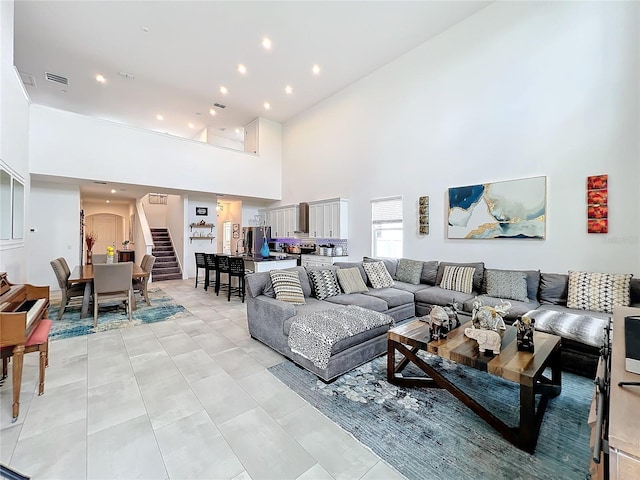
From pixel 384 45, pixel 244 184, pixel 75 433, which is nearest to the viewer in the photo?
pixel 75 433

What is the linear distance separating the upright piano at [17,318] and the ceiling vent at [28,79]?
22.8 feet

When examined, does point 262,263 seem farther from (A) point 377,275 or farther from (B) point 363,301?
(B) point 363,301

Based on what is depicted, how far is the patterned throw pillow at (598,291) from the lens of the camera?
3312 millimetres

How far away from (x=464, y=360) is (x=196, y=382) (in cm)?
237

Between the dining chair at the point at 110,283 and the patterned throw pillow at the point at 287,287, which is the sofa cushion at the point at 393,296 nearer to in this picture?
the patterned throw pillow at the point at 287,287

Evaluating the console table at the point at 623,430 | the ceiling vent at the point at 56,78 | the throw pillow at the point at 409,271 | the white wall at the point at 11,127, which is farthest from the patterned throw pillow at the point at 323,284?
the ceiling vent at the point at 56,78

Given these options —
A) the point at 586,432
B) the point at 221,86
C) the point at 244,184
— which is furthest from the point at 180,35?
the point at 586,432

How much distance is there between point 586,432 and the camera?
6.42 ft

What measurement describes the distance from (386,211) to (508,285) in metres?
2.99

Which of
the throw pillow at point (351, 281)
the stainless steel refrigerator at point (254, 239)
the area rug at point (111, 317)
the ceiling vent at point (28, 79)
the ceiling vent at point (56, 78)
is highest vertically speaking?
the ceiling vent at point (56, 78)

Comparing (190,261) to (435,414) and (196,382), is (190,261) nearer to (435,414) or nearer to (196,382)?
(196,382)

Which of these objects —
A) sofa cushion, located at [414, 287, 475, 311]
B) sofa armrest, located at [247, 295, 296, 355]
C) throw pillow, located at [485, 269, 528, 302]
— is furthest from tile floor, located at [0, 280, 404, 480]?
throw pillow, located at [485, 269, 528, 302]

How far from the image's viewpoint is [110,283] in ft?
14.3

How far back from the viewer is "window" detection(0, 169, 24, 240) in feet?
12.5
